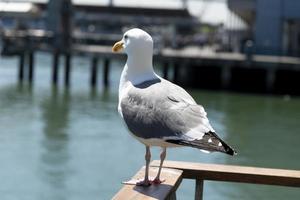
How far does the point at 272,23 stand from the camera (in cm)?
4300

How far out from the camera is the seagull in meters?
4.48

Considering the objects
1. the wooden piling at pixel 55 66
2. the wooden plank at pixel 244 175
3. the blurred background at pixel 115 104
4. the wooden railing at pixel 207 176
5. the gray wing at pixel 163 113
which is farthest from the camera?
the wooden piling at pixel 55 66

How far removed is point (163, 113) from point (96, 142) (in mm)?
16243

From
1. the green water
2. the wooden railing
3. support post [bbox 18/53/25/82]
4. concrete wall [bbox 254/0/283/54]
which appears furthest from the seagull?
concrete wall [bbox 254/0/283/54]

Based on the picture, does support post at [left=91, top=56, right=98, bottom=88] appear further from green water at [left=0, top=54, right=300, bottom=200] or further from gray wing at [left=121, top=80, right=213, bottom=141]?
gray wing at [left=121, top=80, right=213, bottom=141]

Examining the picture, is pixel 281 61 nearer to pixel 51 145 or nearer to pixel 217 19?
pixel 51 145

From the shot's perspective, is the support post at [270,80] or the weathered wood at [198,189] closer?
the weathered wood at [198,189]

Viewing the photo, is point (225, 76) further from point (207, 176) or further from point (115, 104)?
point (207, 176)

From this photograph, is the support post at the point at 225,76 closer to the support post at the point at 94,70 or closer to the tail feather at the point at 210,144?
the support post at the point at 94,70

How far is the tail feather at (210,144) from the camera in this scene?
4.28m

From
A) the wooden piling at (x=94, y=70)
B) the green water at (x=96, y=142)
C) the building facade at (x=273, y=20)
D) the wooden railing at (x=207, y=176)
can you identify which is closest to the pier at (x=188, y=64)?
the wooden piling at (x=94, y=70)

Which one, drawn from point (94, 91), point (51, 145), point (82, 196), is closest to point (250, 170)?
point (82, 196)

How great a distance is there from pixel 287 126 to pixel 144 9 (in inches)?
1328

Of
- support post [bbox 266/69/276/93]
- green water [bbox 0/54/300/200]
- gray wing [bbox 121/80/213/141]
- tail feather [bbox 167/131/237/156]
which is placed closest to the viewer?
tail feather [bbox 167/131/237/156]
